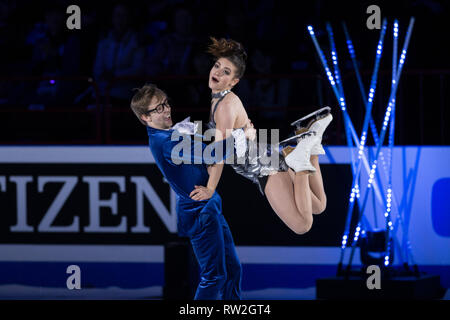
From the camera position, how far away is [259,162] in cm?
671

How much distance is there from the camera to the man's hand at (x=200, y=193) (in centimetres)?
659

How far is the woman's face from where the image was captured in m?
6.77

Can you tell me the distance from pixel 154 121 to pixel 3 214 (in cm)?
222

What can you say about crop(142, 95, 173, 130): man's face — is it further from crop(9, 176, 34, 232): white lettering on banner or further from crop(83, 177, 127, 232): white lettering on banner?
crop(9, 176, 34, 232): white lettering on banner

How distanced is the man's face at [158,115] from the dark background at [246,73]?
42.8 inches

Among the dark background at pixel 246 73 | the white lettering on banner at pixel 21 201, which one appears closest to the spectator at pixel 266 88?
the dark background at pixel 246 73

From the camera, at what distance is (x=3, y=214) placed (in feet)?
27.4

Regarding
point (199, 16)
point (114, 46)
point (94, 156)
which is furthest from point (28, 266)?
point (199, 16)

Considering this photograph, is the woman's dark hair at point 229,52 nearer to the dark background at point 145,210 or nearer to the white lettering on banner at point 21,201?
the dark background at point 145,210

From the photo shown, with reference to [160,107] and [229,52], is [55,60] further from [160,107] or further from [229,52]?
[229,52]

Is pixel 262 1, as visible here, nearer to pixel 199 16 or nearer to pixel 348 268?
pixel 199 16

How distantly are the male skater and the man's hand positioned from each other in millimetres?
23

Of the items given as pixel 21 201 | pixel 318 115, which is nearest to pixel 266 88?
pixel 318 115

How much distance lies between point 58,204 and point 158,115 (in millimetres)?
1880
